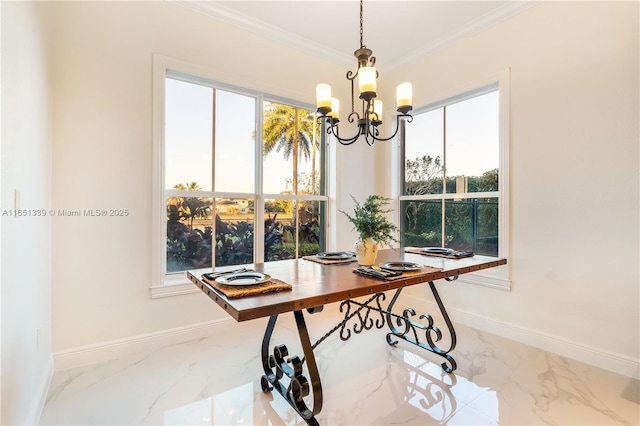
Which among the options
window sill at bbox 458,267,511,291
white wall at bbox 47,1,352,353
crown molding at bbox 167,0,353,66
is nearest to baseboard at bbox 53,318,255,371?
white wall at bbox 47,1,352,353

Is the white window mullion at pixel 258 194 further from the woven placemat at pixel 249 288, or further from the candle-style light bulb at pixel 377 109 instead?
the woven placemat at pixel 249 288

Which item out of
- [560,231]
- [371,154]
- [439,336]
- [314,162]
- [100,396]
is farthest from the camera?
[371,154]

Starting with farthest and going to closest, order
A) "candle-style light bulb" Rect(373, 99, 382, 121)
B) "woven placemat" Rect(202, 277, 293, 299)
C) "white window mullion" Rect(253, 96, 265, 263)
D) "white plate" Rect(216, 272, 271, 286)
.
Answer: "white window mullion" Rect(253, 96, 265, 263) < "candle-style light bulb" Rect(373, 99, 382, 121) < "white plate" Rect(216, 272, 271, 286) < "woven placemat" Rect(202, 277, 293, 299)

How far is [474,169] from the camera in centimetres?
299

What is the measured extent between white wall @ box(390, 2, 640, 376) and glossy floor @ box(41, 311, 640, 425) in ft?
→ 0.95

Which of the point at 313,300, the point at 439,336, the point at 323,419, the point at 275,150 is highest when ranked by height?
the point at 275,150

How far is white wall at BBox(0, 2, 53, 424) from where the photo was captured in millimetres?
1247

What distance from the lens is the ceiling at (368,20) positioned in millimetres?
2596

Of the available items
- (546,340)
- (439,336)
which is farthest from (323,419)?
(546,340)

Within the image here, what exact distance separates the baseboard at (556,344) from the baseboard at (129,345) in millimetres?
2320

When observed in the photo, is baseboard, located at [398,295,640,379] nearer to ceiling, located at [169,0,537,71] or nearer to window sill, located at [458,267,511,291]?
window sill, located at [458,267,511,291]

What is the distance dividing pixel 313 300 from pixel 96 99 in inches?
86.3

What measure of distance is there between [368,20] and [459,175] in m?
1.72

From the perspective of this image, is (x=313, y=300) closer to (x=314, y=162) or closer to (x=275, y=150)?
(x=275, y=150)
